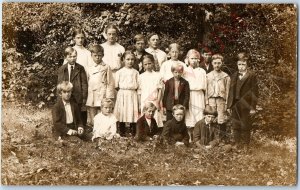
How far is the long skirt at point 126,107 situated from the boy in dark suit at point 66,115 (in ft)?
0.96

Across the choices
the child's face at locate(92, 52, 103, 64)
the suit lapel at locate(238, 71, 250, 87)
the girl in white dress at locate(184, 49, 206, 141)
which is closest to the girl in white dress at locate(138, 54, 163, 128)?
the girl in white dress at locate(184, 49, 206, 141)

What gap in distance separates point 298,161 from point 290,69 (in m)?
0.69

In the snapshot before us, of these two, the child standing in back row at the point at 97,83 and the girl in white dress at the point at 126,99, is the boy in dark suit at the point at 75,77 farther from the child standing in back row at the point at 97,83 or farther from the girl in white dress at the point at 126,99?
the girl in white dress at the point at 126,99

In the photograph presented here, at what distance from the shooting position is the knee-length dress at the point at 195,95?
13.4 ft

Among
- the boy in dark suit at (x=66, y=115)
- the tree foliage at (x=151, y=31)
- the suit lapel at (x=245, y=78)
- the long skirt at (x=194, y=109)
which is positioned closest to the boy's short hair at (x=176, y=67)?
the tree foliage at (x=151, y=31)

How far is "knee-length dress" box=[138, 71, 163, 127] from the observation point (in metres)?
4.09

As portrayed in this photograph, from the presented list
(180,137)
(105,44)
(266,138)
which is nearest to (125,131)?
(180,137)

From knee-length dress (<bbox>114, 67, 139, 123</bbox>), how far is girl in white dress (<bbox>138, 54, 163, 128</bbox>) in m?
0.05

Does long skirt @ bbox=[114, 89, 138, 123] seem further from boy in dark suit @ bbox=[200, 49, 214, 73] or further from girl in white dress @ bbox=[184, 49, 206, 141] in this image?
boy in dark suit @ bbox=[200, 49, 214, 73]

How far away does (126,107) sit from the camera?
160 inches

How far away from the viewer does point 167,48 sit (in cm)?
410

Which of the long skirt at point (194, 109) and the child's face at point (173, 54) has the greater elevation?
the child's face at point (173, 54)

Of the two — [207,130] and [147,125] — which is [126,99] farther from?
[207,130]

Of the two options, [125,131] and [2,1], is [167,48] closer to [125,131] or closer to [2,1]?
[125,131]
